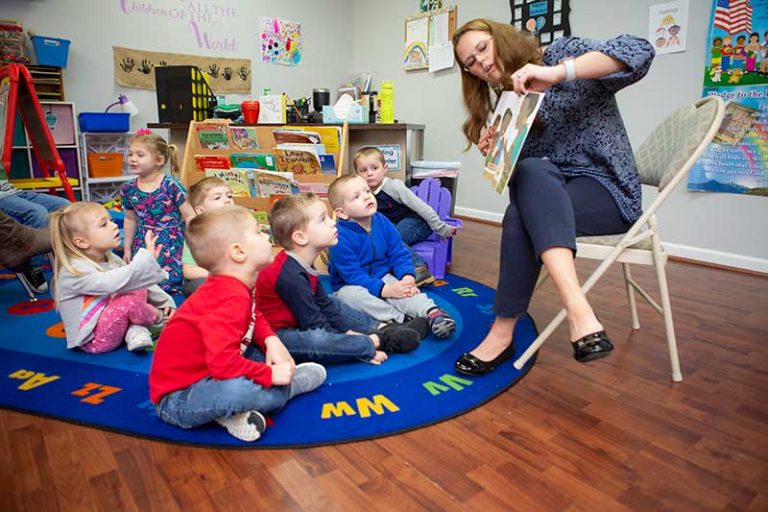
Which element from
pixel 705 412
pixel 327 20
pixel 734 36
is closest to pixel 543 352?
pixel 705 412

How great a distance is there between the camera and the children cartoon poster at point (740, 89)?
95.7 inches

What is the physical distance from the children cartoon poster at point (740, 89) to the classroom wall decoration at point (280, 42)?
3524 mm

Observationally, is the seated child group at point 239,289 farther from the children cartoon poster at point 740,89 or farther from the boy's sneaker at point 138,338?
the children cartoon poster at point 740,89

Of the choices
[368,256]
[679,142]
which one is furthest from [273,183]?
[679,142]

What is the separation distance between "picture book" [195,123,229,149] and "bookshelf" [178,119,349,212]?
0.06ft

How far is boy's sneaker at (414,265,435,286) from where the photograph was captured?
84.9 inches

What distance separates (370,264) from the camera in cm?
191

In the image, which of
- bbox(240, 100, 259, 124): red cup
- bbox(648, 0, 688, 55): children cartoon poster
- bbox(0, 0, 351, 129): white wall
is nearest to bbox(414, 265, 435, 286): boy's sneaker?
bbox(240, 100, 259, 124): red cup

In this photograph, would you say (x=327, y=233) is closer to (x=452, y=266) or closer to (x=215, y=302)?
(x=215, y=302)

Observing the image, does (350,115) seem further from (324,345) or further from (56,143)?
(56,143)

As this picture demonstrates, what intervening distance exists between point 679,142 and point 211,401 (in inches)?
54.8

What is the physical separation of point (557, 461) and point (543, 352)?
1.84ft

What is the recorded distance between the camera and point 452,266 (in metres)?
2.61

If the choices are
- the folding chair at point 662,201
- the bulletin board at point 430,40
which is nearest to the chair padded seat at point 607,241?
the folding chair at point 662,201
